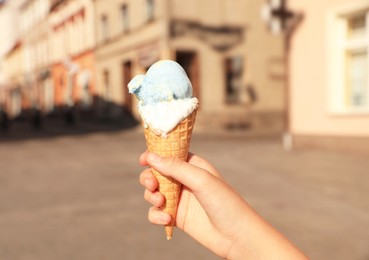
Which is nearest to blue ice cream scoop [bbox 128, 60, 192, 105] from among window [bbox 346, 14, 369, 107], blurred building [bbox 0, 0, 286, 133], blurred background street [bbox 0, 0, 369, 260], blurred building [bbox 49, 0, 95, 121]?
blurred background street [bbox 0, 0, 369, 260]

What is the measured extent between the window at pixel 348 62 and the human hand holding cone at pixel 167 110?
9728 millimetres

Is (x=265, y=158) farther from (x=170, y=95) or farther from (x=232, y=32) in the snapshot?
(x=232, y=32)

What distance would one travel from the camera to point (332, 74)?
1159cm

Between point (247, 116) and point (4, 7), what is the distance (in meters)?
43.4

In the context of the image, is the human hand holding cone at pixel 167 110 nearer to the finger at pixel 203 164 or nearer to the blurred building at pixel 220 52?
the finger at pixel 203 164

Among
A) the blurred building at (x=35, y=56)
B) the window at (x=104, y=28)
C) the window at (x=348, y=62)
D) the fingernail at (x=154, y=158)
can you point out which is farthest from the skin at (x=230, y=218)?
the blurred building at (x=35, y=56)

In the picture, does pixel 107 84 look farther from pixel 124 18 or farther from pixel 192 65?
pixel 192 65

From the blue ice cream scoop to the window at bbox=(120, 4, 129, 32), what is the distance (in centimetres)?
2425

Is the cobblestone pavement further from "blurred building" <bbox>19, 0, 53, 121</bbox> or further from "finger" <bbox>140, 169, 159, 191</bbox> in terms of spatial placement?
"blurred building" <bbox>19, 0, 53, 121</bbox>

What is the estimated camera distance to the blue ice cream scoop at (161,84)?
1.91 metres

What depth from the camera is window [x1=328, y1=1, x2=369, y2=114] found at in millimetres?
11086

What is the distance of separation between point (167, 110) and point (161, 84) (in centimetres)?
12

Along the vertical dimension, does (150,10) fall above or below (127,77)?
above

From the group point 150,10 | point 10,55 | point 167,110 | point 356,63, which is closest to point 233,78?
point 150,10
